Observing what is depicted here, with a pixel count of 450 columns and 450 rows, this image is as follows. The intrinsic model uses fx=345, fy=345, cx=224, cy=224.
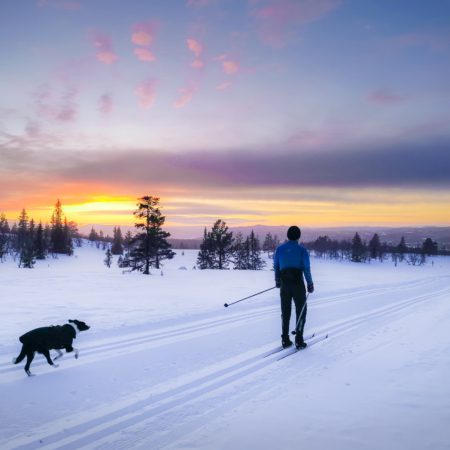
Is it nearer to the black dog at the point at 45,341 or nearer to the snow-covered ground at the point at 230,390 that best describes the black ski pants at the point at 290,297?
the snow-covered ground at the point at 230,390

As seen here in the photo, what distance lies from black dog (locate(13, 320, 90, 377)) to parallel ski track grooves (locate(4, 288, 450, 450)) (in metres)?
2.01

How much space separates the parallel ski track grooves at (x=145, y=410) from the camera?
3432mm

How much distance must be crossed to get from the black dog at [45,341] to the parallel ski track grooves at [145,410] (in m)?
2.01

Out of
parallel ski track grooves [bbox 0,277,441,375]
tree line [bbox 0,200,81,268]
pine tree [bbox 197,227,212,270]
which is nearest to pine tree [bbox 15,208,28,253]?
tree line [bbox 0,200,81,268]

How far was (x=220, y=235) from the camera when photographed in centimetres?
5472

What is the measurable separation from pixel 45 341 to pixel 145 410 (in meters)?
2.39

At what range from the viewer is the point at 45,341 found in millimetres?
5480

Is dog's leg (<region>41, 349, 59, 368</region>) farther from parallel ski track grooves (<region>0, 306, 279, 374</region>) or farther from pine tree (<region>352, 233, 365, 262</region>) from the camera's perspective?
pine tree (<region>352, 233, 365, 262</region>)

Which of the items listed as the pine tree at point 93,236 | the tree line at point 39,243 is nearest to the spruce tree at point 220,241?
the tree line at point 39,243

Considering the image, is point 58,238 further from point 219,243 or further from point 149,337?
point 149,337

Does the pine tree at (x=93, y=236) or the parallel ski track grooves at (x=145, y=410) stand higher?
the pine tree at (x=93, y=236)

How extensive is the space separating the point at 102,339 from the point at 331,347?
4913mm

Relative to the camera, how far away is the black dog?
5.28m

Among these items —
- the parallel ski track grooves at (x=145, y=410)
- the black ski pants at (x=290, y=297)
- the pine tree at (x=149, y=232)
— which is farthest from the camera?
the pine tree at (x=149, y=232)
